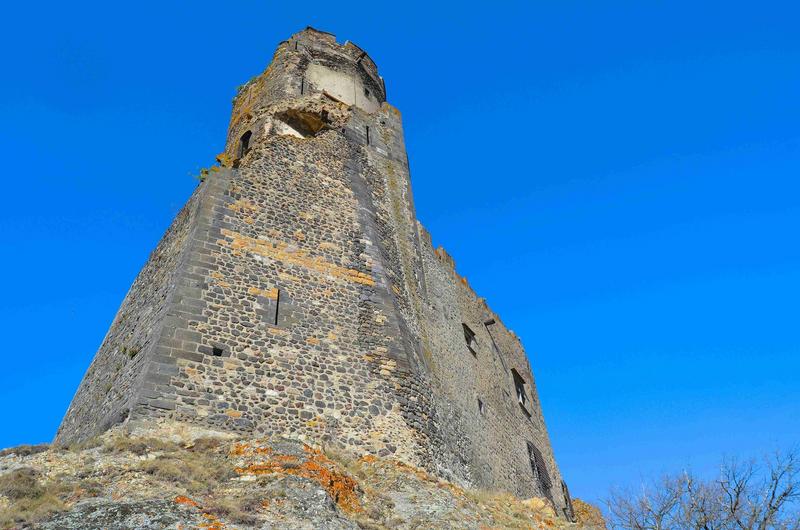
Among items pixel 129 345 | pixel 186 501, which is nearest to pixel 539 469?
pixel 129 345

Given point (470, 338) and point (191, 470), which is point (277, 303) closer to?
point (191, 470)

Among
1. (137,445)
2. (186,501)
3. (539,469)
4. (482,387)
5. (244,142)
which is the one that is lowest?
(186,501)

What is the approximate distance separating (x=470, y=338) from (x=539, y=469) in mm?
4860

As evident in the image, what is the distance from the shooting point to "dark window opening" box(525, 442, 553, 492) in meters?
21.3

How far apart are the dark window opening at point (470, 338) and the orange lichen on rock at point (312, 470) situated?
10254 millimetres

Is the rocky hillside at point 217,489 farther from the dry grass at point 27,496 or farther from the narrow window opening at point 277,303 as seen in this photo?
the narrow window opening at point 277,303

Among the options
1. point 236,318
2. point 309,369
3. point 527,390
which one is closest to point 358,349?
point 309,369

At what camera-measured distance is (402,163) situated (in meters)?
19.3

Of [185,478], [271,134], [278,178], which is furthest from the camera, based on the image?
[271,134]

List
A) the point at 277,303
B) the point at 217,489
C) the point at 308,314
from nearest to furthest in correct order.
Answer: the point at 217,489, the point at 277,303, the point at 308,314

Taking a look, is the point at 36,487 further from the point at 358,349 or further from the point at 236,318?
the point at 358,349

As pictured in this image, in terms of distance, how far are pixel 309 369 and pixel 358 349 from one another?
1.19m

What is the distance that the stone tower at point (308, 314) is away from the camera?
1195 cm

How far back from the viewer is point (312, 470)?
9.67 metres
